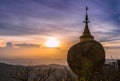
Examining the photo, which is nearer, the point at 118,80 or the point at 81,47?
the point at 118,80

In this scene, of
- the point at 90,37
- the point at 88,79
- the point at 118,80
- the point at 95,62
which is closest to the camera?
the point at 88,79

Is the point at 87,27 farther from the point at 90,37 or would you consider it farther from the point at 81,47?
the point at 81,47

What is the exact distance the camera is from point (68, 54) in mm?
71438

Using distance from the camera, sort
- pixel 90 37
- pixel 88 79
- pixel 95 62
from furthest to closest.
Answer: pixel 90 37 → pixel 95 62 → pixel 88 79

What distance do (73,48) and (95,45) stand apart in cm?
508

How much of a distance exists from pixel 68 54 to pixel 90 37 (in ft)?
29.7

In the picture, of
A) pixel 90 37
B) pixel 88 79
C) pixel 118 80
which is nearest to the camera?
pixel 88 79

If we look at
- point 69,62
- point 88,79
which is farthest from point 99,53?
point 88,79

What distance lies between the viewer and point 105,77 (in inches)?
1677

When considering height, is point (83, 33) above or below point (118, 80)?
above

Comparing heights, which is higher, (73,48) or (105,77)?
(73,48)

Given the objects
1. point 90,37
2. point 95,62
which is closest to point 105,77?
point 95,62

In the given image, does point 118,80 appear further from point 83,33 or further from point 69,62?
point 83,33

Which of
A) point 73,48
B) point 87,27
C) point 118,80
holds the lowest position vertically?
point 118,80
